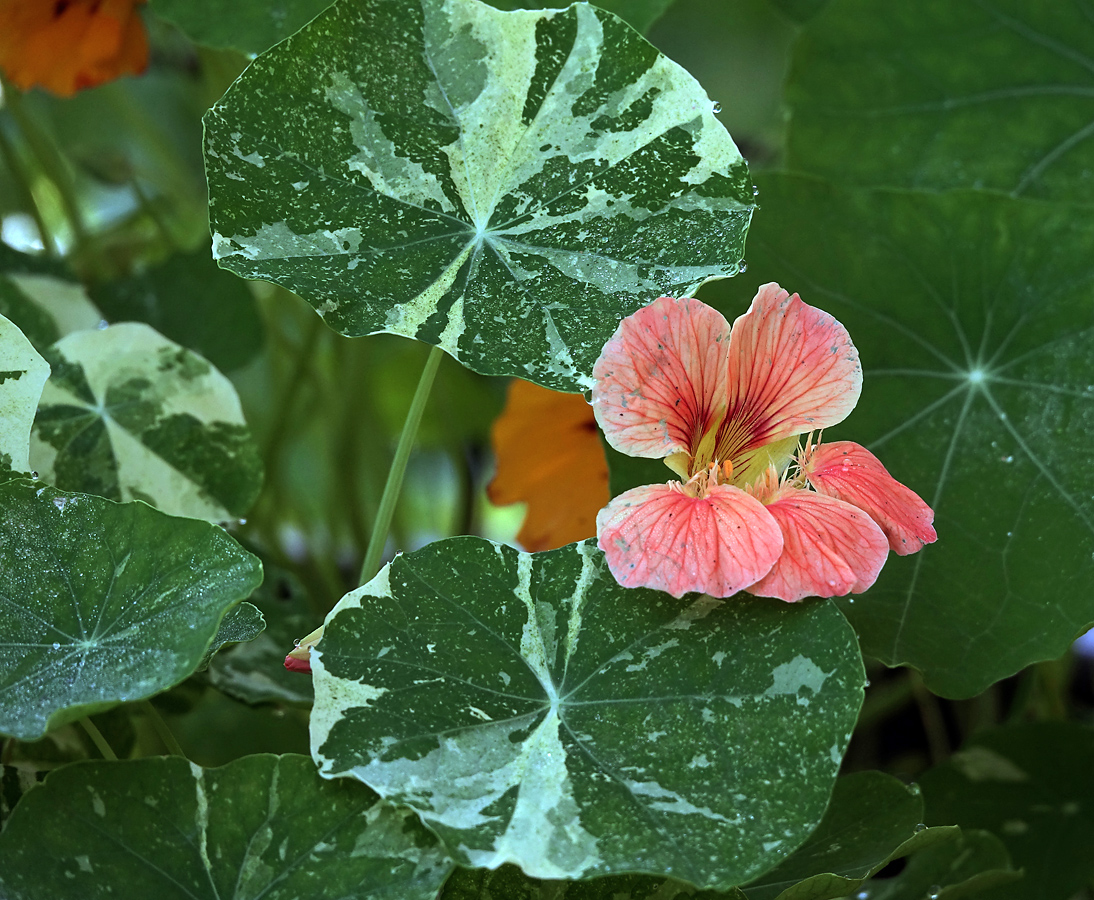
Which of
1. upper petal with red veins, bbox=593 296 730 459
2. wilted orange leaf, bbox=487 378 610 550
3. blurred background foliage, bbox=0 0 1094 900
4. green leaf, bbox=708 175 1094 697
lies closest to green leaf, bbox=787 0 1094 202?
blurred background foliage, bbox=0 0 1094 900

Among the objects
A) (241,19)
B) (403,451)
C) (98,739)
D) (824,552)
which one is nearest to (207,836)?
(98,739)

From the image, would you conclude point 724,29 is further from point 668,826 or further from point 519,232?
point 668,826

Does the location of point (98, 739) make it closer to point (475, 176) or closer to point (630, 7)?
point (475, 176)

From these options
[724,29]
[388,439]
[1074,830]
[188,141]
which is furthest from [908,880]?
[188,141]

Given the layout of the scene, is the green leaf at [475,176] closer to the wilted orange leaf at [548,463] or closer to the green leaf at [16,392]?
the green leaf at [16,392]

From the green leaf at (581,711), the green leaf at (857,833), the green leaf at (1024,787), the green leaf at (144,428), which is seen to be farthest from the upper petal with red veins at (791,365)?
the green leaf at (1024,787)
